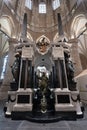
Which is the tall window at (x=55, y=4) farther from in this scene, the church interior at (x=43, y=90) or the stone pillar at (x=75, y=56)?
the church interior at (x=43, y=90)

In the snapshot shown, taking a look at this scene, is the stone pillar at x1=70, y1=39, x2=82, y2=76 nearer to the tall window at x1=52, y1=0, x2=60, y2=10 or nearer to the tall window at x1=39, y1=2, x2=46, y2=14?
the tall window at x1=52, y1=0, x2=60, y2=10

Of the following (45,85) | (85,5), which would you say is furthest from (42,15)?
(45,85)

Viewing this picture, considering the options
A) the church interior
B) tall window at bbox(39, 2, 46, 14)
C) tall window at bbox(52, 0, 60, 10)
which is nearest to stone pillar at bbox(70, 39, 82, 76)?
the church interior

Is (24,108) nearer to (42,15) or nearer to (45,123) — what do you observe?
(45,123)

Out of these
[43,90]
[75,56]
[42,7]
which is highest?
[42,7]

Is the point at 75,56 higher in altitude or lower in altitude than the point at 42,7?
lower

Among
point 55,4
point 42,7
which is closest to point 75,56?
point 55,4

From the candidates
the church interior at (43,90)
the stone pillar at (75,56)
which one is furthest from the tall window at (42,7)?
the church interior at (43,90)

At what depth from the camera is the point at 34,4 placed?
63.7ft

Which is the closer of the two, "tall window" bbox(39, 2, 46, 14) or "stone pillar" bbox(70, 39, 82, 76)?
"stone pillar" bbox(70, 39, 82, 76)

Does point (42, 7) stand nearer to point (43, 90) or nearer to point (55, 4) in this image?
point (55, 4)

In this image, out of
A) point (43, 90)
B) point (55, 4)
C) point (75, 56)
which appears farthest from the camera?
point (55, 4)

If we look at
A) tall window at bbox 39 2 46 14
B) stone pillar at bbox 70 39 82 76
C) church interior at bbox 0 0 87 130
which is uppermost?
tall window at bbox 39 2 46 14

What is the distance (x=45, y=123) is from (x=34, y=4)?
18816mm
